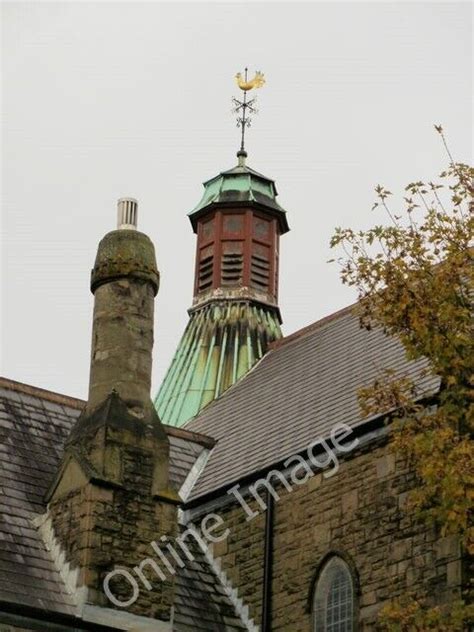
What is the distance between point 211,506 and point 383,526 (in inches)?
153

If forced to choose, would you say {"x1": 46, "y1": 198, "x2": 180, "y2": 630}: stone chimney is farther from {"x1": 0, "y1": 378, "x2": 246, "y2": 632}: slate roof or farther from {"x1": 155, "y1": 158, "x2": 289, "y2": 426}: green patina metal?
{"x1": 155, "y1": 158, "x2": 289, "y2": 426}: green patina metal

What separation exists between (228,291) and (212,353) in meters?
2.01

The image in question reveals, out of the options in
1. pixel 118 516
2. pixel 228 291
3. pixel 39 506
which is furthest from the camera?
pixel 228 291

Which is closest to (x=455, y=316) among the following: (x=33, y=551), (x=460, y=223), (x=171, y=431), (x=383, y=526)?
(x=460, y=223)

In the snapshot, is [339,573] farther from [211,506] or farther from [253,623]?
[211,506]

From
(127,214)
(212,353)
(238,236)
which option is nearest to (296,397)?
(127,214)

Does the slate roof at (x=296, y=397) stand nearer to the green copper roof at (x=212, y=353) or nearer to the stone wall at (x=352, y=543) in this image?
the stone wall at (x=352, y=543)

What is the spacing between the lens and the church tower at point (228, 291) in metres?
28.5

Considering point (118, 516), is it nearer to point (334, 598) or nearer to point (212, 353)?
point (334, 598)

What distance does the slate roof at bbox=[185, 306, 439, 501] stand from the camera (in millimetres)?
20906

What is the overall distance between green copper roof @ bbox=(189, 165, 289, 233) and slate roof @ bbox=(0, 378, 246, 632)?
9.41m

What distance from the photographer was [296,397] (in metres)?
22.9

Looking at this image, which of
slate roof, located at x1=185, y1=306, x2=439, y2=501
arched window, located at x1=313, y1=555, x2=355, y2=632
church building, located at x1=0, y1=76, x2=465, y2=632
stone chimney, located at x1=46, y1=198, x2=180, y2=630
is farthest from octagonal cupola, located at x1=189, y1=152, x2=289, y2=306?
arched window, located at x1=313, y1=555, x2=355, y2=632

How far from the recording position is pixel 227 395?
86.0ft
